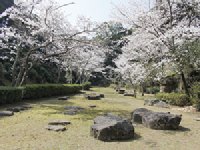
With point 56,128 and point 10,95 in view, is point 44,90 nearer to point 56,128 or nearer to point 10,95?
point 10,95

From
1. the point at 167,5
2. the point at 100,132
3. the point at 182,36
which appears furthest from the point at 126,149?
the point at 167,5

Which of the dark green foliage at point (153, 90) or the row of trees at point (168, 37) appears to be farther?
the dark green foliage at point (153, 90)

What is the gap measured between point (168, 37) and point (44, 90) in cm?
969

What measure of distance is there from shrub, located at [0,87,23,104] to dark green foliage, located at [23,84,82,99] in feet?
4.05

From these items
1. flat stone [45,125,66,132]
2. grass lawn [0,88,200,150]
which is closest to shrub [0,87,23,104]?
grass lawn [0,88,200,150]

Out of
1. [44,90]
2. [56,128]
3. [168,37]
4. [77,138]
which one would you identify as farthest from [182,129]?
[44,90]

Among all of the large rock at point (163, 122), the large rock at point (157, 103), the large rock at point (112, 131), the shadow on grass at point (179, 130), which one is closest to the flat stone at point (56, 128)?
the large rock at point (112, 131)

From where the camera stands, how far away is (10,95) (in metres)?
15.2

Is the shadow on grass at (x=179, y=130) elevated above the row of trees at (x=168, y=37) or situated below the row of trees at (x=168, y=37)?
below

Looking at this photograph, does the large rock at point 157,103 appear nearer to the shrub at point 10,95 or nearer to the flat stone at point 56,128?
the shrub at point 10,95

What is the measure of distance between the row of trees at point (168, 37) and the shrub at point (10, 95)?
823 centimetres

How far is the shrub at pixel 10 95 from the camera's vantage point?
1431 cm

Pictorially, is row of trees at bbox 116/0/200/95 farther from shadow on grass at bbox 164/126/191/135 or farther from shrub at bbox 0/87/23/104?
shrub at bbox 0/87/23/104

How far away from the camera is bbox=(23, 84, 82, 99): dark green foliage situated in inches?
718
